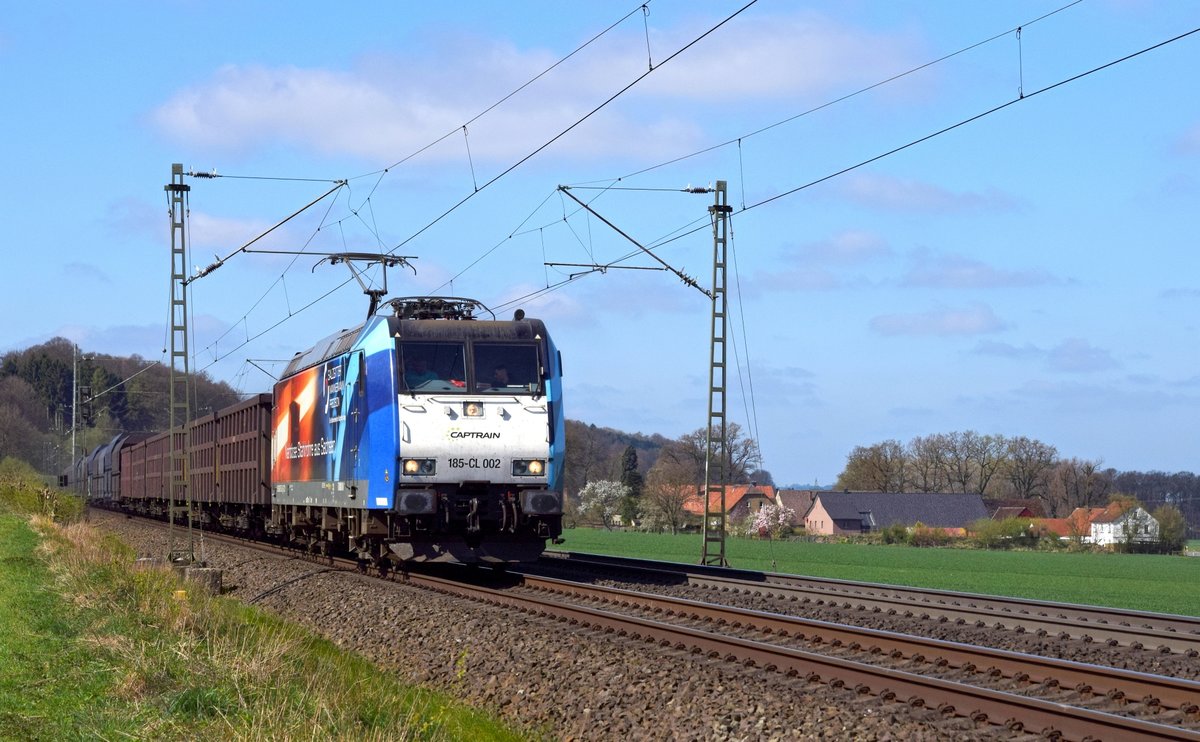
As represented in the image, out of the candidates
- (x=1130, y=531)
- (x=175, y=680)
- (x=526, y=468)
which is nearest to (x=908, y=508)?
(x=1130, y=531)

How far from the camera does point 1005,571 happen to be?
3744 cm

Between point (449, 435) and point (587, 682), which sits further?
point (449, 435)

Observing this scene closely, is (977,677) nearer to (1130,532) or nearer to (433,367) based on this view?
(433,367)

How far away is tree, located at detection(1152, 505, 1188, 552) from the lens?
65688mm

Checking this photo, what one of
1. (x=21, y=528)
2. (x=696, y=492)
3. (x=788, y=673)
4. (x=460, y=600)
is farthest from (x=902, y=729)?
(x=696, y=492)

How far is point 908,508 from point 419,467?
8874 centimetres

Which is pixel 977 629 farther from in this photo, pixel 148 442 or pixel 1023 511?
pixel 1023 511

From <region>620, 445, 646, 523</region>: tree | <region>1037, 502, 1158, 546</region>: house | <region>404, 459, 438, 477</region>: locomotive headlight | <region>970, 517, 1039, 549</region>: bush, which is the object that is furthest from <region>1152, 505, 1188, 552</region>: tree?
<region>404, 459, 438, 477</region>: locomotive headlight

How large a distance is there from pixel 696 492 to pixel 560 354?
67944 mm

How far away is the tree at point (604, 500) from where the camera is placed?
96438 mm

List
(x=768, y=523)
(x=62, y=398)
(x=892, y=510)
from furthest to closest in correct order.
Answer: (x=62, y=398), (x=892, y=510), (x=768, y=523)

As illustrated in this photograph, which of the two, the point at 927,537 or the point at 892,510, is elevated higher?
the point at 892,510

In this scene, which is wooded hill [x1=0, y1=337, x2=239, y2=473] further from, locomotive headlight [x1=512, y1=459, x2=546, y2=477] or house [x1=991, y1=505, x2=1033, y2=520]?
locomotive headlight [x1=512, y1=459, x2=546, y2=477]

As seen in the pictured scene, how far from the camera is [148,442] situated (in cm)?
4691
